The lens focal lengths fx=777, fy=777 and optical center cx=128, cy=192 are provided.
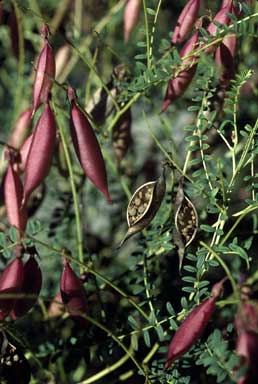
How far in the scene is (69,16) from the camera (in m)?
1.39

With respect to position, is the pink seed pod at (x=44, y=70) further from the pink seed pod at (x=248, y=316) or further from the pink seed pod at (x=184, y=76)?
the pink seed pod at (x=248, y=316)

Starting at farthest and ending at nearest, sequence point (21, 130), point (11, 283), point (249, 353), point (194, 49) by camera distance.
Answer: point (21, 130), point (194, 49), point (11, 283), point (249, 353)

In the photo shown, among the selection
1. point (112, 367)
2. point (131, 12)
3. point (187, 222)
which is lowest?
point (112, 367)

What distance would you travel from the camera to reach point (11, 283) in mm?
748

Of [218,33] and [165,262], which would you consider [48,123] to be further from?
[165,262]

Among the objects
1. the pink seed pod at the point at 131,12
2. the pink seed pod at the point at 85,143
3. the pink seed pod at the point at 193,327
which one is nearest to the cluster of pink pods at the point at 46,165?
the pink seed pod at the point at 85,143

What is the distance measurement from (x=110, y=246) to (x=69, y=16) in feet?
1.40

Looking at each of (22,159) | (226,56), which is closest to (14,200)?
(22,159)

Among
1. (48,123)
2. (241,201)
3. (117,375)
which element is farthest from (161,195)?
(241,201)

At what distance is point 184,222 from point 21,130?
0.29 meters

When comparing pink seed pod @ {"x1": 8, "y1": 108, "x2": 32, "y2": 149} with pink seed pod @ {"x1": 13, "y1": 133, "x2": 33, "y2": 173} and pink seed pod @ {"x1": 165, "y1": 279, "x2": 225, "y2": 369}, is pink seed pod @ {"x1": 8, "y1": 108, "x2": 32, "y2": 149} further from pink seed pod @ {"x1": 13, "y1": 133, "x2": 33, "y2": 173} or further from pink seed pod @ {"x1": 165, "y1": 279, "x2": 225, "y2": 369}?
pink seed pod @ {"x1": 165, "y1": 279, "x2": 225, "y2": 369}

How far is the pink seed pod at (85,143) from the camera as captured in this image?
0.77 m

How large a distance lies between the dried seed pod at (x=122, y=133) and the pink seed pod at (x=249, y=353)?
1.44 feet

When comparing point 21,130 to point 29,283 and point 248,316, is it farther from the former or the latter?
point 248,316
